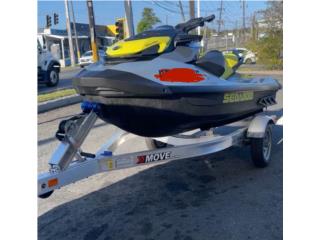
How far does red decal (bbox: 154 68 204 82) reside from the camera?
314 cm

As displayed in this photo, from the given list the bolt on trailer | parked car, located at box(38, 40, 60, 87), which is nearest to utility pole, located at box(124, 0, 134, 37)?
parked car, located at box(38, 40, 60, 87)

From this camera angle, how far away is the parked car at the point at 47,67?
14.9 m

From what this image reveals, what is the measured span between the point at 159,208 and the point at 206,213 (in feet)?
1.46

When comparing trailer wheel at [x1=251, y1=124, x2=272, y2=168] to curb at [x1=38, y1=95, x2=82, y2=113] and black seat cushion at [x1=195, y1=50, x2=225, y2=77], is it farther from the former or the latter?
curb at [x1=38, y1=95, x2=82, y2=113]

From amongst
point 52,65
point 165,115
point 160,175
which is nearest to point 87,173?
point 165,115

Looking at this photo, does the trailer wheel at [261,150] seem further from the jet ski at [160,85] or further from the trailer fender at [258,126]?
the jet ski at [160,85]

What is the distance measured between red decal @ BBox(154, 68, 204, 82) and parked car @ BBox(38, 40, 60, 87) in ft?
41.0

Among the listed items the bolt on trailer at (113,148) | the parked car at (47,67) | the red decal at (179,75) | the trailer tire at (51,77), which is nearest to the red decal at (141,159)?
the bolt on trailer at (113,148)

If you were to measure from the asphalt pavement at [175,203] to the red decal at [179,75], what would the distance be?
119 cm

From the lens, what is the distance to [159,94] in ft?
10.0

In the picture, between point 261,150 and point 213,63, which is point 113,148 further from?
point 261,150

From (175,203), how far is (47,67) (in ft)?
42.6
